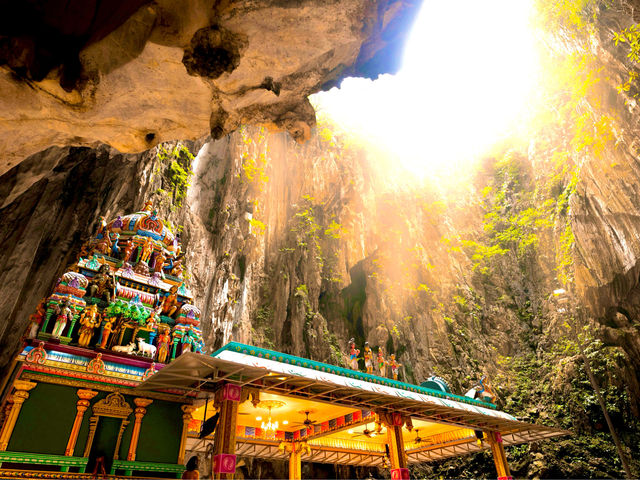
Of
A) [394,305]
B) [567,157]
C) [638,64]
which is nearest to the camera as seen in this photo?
[638,64]

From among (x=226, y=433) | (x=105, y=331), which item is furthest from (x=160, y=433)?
(x=105, y=331)

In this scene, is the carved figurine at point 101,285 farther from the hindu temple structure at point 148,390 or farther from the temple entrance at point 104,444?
the temple entrance at point 104,444

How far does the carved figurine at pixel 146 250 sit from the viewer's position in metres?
13.0

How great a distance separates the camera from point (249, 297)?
2288 centimetres

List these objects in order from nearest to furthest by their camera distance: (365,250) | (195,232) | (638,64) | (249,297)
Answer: (638,64), (195,232), (249,297), (365,250)

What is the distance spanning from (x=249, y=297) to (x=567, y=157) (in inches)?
923

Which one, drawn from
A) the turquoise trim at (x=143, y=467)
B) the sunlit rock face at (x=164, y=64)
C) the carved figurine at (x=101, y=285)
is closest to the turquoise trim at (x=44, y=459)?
the turquoise trim at (x=143, y=467)

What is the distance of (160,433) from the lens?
10258mm

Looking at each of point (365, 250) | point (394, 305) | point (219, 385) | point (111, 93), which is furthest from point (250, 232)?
point (111, 93)

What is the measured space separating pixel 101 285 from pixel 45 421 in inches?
155

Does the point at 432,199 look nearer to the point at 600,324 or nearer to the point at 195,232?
the point at 600,324

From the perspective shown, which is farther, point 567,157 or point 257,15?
point 567,157

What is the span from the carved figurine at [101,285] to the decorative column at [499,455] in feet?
51.0

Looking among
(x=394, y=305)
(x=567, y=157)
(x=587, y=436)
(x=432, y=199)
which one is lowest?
(x=587, y=436)
